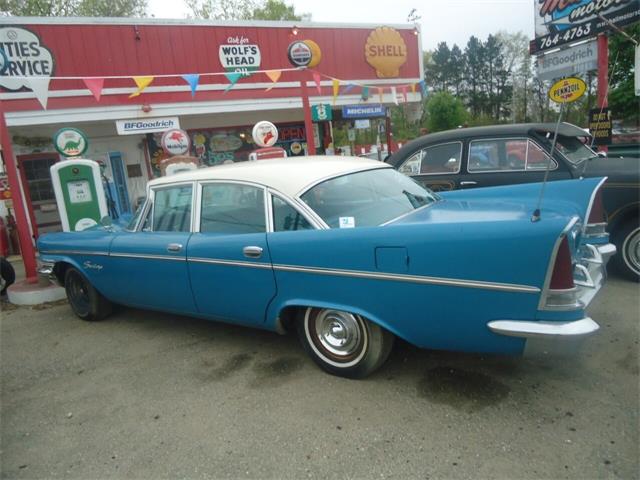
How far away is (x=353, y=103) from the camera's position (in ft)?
39.7

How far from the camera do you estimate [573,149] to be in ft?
17.5

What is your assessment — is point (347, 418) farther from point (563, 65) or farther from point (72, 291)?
point (563, 65)

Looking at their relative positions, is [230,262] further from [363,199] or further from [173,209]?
[363,199]

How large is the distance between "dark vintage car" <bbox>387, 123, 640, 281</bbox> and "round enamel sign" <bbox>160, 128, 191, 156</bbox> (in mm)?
3618

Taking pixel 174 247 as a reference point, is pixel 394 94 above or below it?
above

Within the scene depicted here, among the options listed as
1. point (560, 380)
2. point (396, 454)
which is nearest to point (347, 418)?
point (396, 454)

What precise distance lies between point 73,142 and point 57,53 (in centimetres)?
381

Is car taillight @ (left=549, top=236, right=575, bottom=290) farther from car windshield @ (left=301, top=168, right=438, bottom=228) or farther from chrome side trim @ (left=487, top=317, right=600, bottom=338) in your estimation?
car windshield @ (left=301, top=168, right=438, bottom=228)

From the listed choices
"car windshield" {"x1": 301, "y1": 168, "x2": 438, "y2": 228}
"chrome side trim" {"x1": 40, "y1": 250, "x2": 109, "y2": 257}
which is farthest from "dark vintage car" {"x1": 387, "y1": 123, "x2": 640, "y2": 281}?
"chrome side trim" {"x1": 40, "y1": 250, "x2": 109, "y2": 257}

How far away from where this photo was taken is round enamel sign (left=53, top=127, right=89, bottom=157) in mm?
6438

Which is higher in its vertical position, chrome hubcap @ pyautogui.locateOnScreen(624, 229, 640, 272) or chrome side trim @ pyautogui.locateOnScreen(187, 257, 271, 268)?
chrome side trim @ pyautogui.locateOnScreen(187, 257, 271, 268)

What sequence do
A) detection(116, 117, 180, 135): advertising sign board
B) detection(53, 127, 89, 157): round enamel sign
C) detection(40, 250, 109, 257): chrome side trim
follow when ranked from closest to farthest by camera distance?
detection(40, 250, 109, 257): chrome side trim < detection(53, 127, 89, 157): round enamel sign < detection(116, 117, 180, 135): advertising sign board

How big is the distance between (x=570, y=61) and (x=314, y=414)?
10.1m


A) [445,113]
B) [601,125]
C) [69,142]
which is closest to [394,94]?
[601,125]
